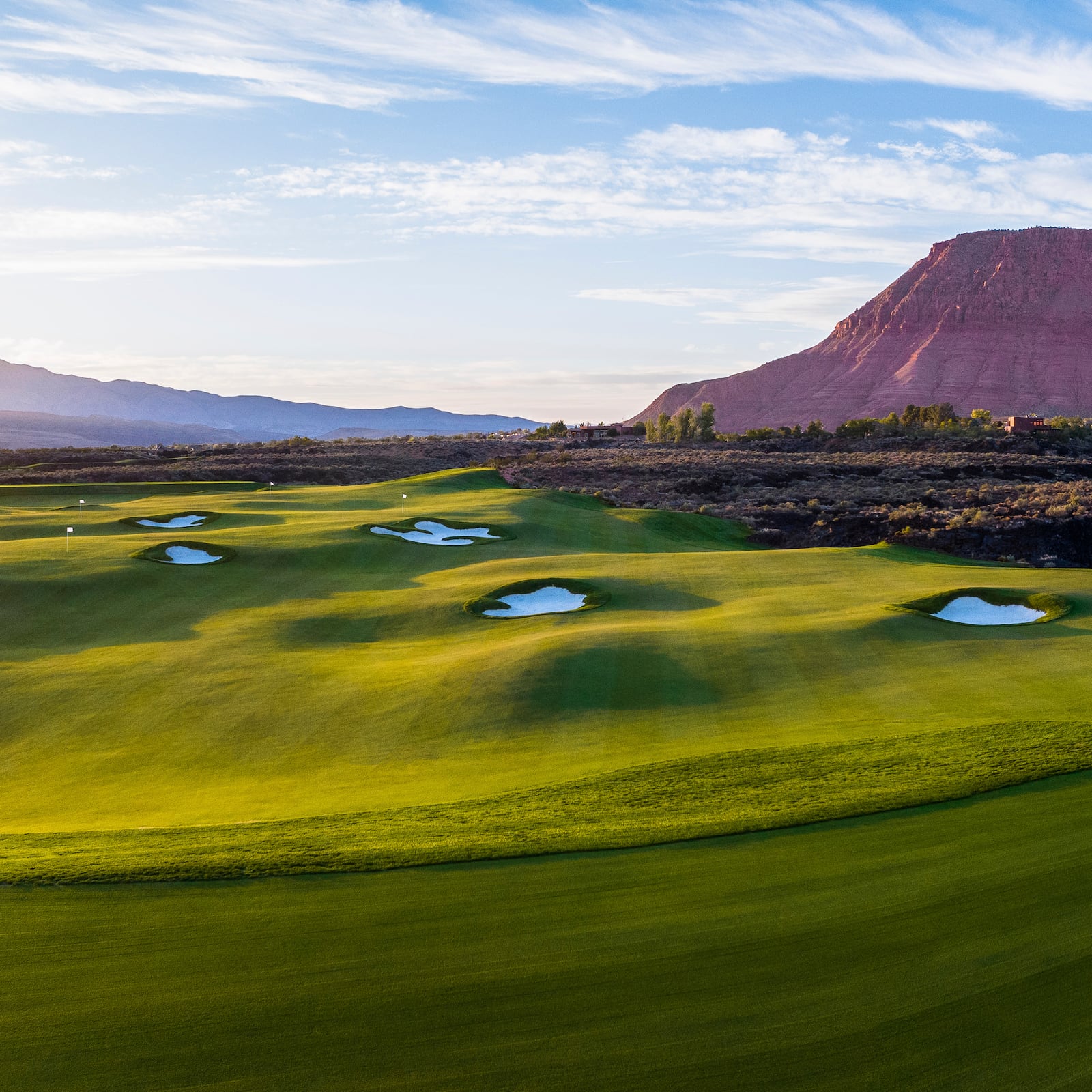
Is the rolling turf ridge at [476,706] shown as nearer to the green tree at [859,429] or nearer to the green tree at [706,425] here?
the green tree at [859,429]

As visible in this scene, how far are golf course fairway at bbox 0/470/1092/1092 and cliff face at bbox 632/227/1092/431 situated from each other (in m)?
158

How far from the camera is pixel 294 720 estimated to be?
12.9 metres

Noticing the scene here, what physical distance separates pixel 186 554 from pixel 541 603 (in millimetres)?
10681

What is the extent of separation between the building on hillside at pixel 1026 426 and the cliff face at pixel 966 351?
2447 inches

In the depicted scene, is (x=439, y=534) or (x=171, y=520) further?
(x=171, y=520)

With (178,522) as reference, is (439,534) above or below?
below

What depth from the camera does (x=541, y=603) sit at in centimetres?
2067

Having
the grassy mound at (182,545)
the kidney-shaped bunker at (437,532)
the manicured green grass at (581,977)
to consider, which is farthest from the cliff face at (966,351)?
the manicured green grass at (581,977)

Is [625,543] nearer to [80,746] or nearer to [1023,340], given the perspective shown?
[80,746]

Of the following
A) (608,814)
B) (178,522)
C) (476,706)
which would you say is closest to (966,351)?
(178,522)

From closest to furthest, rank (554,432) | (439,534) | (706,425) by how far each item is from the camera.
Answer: (439,534), (706,425), (554,432)

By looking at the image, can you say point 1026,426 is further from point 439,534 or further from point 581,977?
point 581,977

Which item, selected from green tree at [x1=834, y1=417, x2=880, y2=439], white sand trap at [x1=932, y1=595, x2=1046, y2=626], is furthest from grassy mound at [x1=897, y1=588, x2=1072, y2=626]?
green tree at [x1=834, y1=417, x2=880, y2=439]

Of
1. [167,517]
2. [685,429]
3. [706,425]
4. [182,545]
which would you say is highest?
[706,425]
